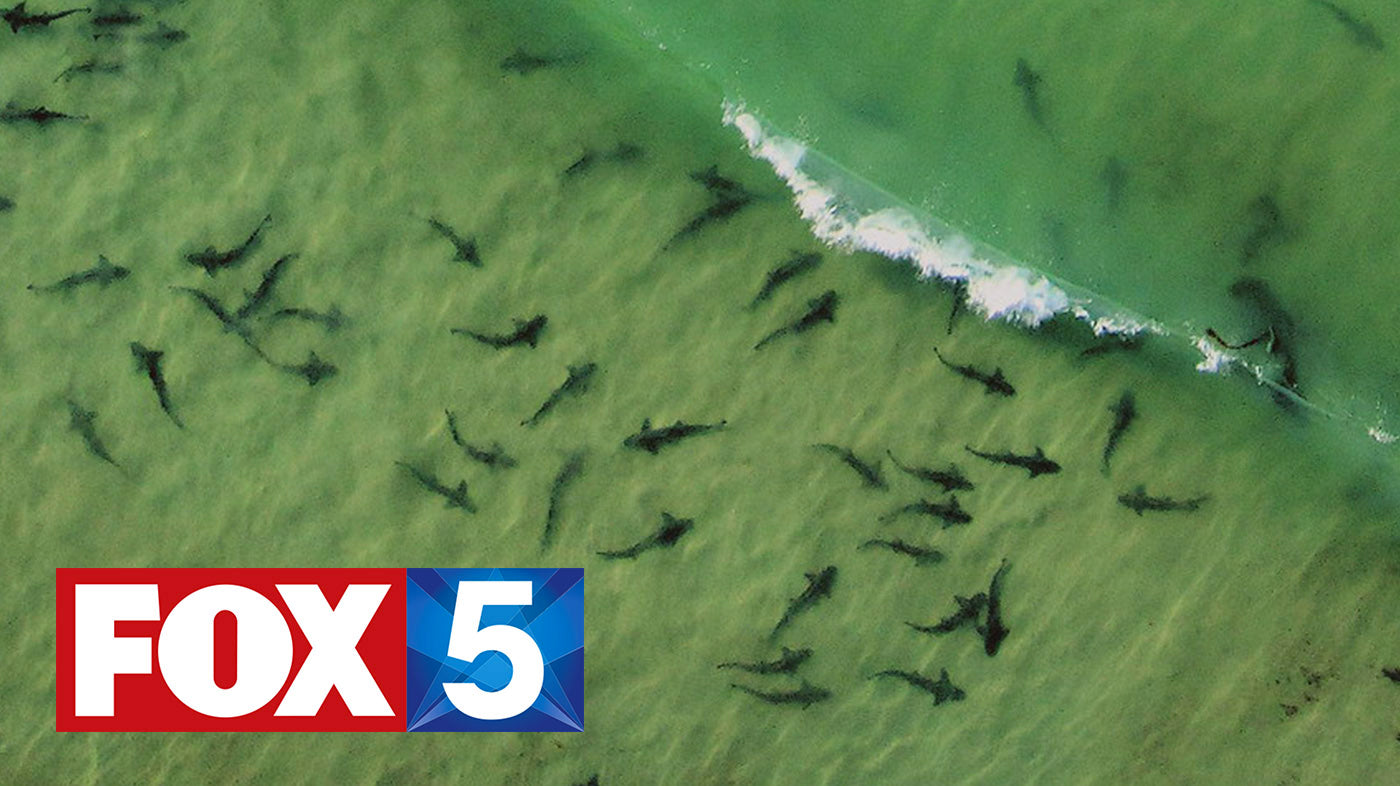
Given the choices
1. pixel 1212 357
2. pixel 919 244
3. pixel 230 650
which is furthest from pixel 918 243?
pixel 230 650

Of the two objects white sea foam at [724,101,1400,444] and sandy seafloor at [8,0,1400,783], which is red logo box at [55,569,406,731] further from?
white sea foam at [724,101,1400,444]

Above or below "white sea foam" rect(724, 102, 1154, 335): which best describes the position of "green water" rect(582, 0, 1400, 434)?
above

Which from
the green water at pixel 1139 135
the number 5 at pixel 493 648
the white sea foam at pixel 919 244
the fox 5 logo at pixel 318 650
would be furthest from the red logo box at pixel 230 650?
the green water at pixel 1139 135

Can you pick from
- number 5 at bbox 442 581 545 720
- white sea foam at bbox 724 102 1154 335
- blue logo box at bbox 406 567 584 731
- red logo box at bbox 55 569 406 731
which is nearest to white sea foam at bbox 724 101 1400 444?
white sea foam at bbox 724 102 1154 335

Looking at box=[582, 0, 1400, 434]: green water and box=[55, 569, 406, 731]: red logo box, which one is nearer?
box=[582, 0, 1400, 434]: green water

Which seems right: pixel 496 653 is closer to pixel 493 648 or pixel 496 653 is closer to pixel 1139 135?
pixel 493 648

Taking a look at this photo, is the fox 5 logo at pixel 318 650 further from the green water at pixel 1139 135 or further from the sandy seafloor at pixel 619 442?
the green water at pixel 1139 135
